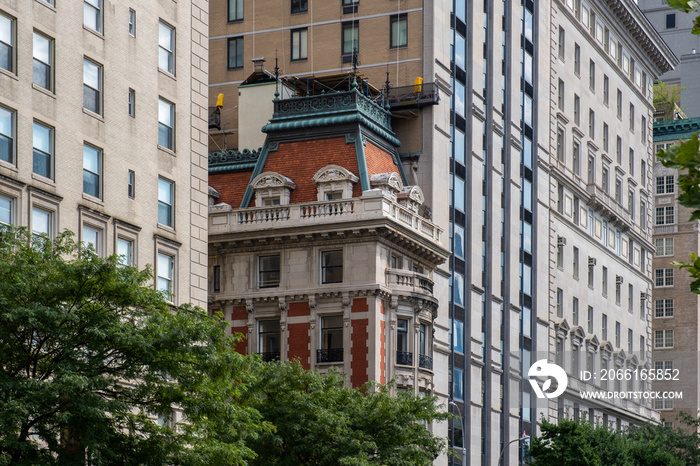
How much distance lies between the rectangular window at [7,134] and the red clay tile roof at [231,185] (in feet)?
96.5

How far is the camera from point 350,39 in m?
73.7

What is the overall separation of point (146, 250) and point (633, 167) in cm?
7348

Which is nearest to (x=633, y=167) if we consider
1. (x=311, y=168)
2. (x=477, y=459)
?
(x=477, y=459)

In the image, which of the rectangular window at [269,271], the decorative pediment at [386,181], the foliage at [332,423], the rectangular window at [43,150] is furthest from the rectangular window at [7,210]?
the decorative pediment at [386,181]

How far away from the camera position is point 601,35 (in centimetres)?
10462

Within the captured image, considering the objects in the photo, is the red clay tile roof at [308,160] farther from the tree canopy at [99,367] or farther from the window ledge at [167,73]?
the tree canopy at [99,367]

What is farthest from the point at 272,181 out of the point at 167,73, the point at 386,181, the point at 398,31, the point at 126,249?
the point at 126,249

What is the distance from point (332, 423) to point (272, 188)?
22.6 meters

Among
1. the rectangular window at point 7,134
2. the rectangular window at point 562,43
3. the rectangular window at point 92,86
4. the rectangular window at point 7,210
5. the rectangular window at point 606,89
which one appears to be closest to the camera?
the rectangular window at point 7,210

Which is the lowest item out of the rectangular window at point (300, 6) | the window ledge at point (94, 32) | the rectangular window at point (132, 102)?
the rectangular window at point (132, 102)

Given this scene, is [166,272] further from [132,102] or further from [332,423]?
[332,423]

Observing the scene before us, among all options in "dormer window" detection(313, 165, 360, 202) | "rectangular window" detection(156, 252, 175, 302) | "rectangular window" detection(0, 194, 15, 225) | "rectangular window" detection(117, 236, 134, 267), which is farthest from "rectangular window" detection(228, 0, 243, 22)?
"rectangular window" detection(0, 194, 15, 225)

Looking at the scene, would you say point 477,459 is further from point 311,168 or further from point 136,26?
point 136,26

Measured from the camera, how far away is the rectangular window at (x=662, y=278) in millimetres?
127312
